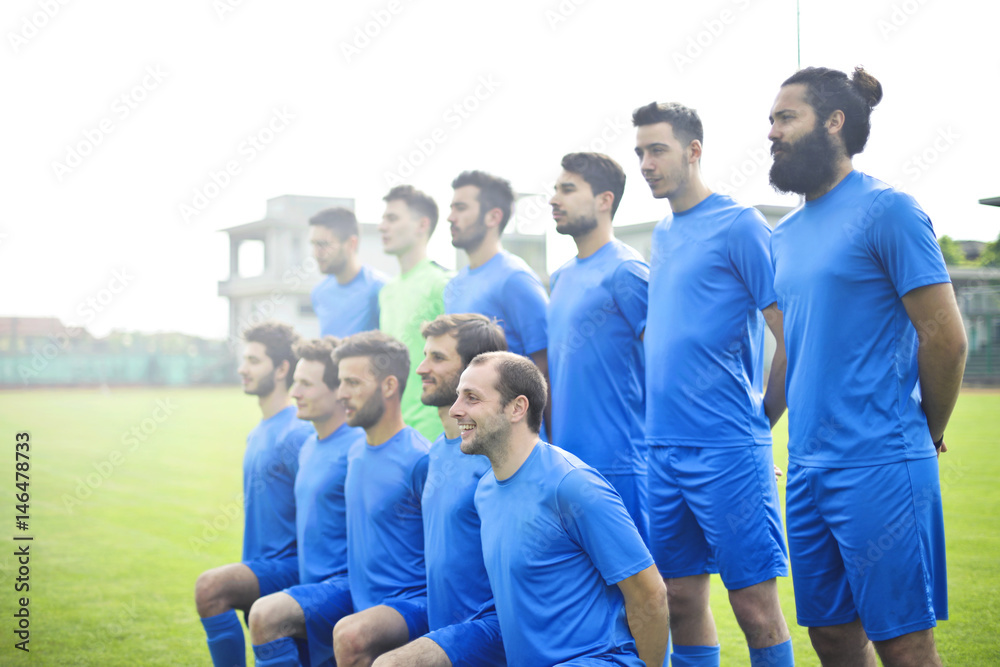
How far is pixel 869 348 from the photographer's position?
277 centimetres

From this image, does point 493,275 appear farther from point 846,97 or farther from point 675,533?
point 846,97

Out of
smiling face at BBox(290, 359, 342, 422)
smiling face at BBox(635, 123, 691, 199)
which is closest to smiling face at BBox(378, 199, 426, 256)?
smiling face at BBox(290, 359, 342, 422)

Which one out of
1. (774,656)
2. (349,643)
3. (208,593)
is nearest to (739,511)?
(774,656)

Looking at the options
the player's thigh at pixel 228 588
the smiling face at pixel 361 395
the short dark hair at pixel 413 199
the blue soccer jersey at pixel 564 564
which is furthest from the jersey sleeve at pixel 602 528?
the short dark hair at pixel 413 199

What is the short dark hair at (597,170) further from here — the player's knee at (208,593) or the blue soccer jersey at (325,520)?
the player's knee at (208,593)

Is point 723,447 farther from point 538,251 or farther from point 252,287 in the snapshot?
point 252,287

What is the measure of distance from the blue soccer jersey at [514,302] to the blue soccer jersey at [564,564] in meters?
1.62

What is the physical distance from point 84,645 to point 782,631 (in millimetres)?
4791

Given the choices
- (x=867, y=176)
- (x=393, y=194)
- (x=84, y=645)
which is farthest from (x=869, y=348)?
(x=84, y=645)

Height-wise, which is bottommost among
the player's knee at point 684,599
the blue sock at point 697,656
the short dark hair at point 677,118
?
the blue sock at point 697,656

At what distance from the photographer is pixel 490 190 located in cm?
501

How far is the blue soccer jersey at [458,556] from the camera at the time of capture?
3504 mm

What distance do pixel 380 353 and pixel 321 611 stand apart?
4.28 ft

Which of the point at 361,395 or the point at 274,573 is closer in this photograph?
the point at 361,395
